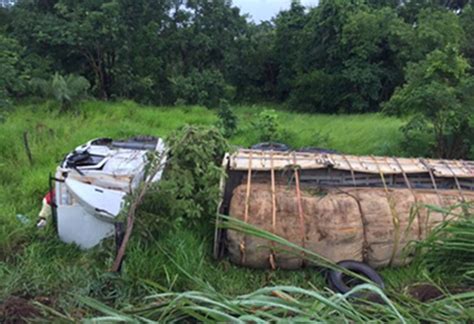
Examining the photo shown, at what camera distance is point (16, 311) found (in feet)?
8.61

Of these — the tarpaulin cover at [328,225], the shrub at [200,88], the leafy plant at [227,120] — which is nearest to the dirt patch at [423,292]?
the tarpaulin cover at [328,225]

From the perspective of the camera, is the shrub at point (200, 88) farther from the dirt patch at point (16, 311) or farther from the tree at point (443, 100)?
the dirt patch at point (16, 311)

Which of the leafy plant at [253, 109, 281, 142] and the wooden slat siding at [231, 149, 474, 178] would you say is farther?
the leafy plant at [253, 109, 281, 142]

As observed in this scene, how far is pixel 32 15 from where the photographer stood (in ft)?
43.1

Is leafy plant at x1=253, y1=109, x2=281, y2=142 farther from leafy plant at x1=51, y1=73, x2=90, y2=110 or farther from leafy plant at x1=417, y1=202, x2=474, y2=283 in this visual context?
leafy plant at x1=417, y1=202, x2=474, y2=283

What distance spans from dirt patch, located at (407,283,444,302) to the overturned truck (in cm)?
80

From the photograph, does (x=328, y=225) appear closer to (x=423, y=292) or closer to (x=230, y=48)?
(x=423, y=292)

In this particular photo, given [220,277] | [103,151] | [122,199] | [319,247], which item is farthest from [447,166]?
[103,151]

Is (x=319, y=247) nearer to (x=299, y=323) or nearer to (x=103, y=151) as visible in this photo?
(x=299, y=323)

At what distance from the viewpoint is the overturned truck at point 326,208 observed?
391 centimetres

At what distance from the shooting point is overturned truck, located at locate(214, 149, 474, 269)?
154 inches

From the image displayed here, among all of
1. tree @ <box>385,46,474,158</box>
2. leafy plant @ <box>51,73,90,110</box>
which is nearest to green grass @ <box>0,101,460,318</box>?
leafy plant @ <box>51,73,90,110</box>

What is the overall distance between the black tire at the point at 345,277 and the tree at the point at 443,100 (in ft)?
12.8

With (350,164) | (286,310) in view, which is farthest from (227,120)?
(286,310)
